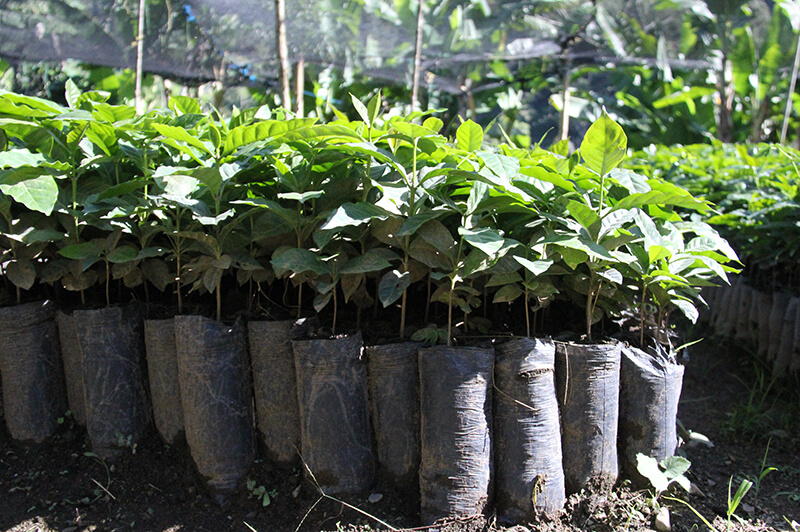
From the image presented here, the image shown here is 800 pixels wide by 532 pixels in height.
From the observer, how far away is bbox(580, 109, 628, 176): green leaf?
1625mm

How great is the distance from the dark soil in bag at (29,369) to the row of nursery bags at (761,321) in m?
3.05

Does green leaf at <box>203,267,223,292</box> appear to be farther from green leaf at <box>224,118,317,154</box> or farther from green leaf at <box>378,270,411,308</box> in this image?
green leaf at <box>378,270,411,308</box>

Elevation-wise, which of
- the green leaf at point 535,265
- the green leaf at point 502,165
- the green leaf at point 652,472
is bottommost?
the green leaf at point 652,472

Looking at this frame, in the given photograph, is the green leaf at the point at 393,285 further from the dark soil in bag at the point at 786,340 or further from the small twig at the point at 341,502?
the dark soil in bag at the point at 786,340

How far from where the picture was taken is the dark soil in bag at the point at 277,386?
6.19ft

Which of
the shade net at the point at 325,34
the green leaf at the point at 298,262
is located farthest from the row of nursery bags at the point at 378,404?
the shade net at the point at 325,34

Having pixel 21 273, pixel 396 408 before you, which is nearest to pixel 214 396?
pixel 396 408

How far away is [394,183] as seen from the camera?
1.75 m

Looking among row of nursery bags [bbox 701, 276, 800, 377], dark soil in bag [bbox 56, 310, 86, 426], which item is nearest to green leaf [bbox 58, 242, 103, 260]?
dark soil in bag [bbox 56, 310, 86, 426]

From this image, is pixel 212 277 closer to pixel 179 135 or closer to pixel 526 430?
pixel 179 135

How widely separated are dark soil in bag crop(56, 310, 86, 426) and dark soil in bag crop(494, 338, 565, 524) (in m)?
1.42

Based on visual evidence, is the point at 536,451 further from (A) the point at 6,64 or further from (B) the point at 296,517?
(A) the point at 6,64

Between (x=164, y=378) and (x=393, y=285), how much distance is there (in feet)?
2.88

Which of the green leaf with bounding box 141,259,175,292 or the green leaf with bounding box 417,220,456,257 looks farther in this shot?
the green leaf with bounding box 141,259,175,292
